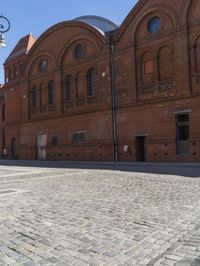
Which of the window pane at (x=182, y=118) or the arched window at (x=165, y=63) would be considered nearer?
the window pane at (x=182, y=118)

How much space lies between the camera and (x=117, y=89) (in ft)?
93.1

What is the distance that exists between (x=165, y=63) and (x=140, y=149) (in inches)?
273

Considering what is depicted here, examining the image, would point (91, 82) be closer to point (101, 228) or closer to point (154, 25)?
point (154, 25)

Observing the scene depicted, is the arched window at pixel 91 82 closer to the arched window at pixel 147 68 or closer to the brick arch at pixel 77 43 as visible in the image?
the brick arch at pixel 77 43

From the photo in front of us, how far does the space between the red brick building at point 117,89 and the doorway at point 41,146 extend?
11 centimetres

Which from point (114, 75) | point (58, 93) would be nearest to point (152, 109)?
point (114, 75)

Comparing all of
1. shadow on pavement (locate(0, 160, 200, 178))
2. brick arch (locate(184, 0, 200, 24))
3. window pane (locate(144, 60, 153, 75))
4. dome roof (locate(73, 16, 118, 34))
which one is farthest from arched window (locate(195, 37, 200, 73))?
dome roof (locate(73, 16, 118, 34))

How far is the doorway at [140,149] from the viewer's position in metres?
26.4

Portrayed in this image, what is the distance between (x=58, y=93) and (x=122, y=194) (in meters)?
25.3

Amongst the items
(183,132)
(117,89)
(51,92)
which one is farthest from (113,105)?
(51,92)

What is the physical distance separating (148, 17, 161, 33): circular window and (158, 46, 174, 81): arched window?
5.84ft

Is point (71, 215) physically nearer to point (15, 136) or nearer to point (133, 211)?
point (133, 211)

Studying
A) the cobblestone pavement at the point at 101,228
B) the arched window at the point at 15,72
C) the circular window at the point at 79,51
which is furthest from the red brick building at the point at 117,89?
the cobblestone pavement at the point at 101,228

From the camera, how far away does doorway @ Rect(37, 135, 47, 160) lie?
35.8m
